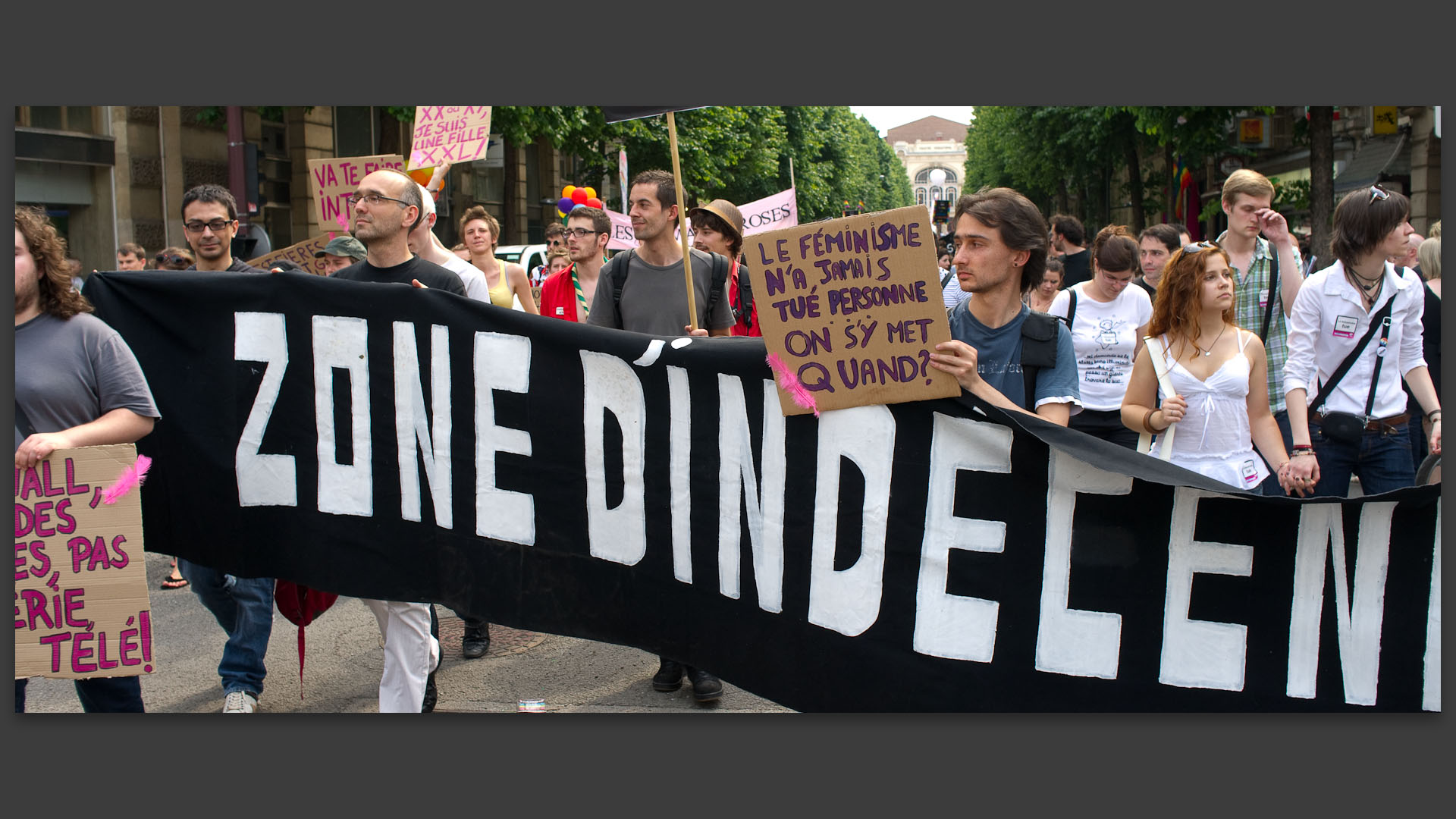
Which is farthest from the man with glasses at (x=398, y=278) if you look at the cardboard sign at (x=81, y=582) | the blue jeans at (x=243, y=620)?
the cardboard sign at (x=81, y=582)

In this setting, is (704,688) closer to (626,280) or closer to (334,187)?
(626,280)

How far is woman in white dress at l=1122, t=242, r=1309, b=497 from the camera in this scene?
431 cm

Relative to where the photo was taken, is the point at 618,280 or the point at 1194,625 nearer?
the point at 1194,625

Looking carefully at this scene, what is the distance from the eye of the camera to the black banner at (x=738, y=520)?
3680mm

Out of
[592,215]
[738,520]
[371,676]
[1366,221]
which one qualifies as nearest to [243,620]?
[371,676]

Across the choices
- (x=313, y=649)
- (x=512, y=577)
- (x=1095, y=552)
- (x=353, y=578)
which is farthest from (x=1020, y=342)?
(x=313, y=649)

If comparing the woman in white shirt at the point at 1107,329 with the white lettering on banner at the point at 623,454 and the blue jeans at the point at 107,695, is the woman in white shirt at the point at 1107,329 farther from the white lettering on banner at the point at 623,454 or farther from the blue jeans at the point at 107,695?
the blue jeans at the point at 107,695

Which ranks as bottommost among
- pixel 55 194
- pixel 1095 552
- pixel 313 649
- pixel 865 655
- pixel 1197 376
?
pixel 313 649

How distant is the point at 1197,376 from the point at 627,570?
7.02 ft

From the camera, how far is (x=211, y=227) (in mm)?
5363

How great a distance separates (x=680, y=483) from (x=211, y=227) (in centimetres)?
272

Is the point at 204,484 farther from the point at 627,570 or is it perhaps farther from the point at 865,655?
the point at 865,655

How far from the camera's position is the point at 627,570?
4.07m

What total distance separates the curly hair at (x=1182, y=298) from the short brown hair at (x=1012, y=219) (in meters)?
1.01
